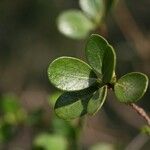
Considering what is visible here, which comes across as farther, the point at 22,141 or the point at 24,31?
the point at 24,31

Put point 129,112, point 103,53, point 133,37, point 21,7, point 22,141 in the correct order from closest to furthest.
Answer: point 103,53 < point 133,37 < point 129,112 < point 22,141 < point 21,7

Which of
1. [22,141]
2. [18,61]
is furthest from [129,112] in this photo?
[18,61]

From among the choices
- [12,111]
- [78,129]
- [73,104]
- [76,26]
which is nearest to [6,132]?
[12,111]

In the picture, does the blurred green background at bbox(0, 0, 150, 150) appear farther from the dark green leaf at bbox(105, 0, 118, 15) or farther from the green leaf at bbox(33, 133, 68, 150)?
the dark green leaf at bbox(105, 0, 118, 15)

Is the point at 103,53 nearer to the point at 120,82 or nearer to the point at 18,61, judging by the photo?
the point at 120,82

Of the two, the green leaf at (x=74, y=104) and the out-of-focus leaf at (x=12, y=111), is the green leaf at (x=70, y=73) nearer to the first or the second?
the green leaf at (x=74, y=104)

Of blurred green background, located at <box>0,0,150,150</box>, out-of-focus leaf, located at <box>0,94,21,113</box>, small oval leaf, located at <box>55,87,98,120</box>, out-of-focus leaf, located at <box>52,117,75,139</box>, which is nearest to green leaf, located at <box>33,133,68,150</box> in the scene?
out-of-focus leaf, located at <box>52,117,75,139</box>

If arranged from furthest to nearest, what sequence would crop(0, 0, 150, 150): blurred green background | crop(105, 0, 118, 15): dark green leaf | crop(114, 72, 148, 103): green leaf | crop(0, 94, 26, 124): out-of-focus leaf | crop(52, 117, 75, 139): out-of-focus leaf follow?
crop(0, 0, 150, 150): blurred green background
crop(0, 94, 26, 124): out-of-focus leaf
crop(52, 117, 75, 139): out-of-focus leaf
crop(105, 0, 118, 15): dark green leaf
crop(114, 72, 148, 103): green leaf

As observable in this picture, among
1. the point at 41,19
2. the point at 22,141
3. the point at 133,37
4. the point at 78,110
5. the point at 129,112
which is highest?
the point at 78,110

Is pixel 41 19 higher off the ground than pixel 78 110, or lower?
lower
